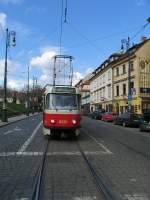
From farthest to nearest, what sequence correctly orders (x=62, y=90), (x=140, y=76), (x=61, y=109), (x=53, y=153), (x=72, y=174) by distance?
(x=140, y=76) < (x=62, y=90) < (x=61, y=109) < (x=53, y=153) < (x=72, y=174)

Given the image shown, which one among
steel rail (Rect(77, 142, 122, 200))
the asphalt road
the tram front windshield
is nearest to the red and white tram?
the tram front windshield

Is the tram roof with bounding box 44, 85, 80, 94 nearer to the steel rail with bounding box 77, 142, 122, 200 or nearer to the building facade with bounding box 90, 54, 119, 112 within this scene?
the steel rail with bounding box 77, 142, 122, 200

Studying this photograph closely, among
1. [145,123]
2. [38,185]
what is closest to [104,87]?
[145,123]

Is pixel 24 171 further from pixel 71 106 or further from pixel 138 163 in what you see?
pixel 71 106

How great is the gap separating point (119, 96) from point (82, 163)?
5336 cm

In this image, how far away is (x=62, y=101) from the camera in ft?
65.8

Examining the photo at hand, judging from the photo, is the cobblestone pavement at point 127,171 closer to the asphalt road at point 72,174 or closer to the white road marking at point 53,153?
the asphalt road at point 72,174

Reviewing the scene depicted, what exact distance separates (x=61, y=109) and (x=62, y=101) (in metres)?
0.48

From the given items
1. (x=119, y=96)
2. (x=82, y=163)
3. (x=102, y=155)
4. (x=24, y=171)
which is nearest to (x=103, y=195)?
(x=24, y=171)

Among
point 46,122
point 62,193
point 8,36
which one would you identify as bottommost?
point 62,193

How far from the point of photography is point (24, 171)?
33.7ft

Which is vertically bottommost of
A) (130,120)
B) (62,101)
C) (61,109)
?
(130,120)

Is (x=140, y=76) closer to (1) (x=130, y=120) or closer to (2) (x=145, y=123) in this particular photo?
(1) (x=130, y=120)

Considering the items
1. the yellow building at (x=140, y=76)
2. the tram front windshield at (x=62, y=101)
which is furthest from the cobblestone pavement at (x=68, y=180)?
the yellow building at (x=140, y=76)
